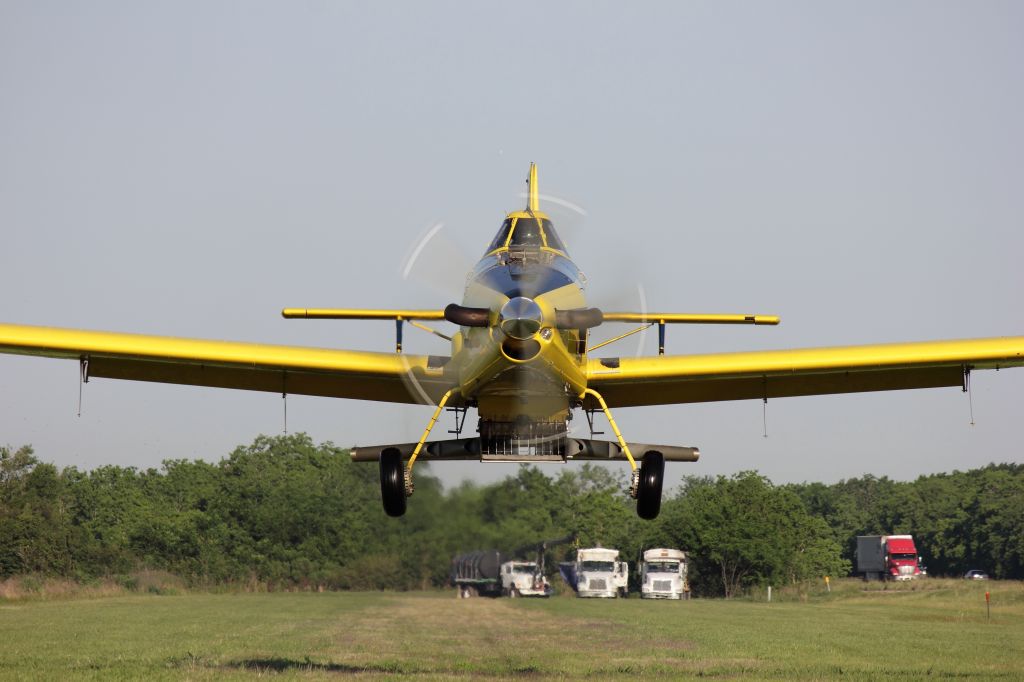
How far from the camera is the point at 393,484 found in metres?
17.2

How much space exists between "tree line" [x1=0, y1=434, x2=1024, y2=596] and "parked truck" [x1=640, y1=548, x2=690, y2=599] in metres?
3.07

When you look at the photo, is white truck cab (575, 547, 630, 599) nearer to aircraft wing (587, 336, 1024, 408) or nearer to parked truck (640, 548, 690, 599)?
parked truck (640, 548, 690, 599)

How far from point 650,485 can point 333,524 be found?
90.8ft

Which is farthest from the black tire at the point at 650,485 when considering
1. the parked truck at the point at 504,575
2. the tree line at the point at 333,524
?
the parked truck at the point at 504,575

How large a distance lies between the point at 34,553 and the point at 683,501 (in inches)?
1507

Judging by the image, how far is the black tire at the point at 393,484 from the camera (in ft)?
56.3

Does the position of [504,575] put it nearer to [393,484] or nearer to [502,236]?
[393,484]

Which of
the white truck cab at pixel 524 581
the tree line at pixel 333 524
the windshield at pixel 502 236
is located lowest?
the white truck cab at pixel 524 581

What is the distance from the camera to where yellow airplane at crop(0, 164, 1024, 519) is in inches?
625

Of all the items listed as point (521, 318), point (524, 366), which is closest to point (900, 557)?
point (524, 366)

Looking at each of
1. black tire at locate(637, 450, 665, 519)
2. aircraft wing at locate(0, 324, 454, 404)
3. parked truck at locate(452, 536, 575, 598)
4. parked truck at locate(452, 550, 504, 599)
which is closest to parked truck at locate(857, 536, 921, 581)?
parked truck at locate(452, 536, 575, 598)

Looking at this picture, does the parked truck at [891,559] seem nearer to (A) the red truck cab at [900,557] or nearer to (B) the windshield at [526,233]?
(A) the red truck cab at [900,557]

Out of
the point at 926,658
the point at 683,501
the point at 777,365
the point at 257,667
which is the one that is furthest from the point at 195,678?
the point at 683,501

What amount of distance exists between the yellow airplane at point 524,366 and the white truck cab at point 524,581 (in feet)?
127
